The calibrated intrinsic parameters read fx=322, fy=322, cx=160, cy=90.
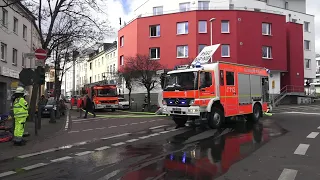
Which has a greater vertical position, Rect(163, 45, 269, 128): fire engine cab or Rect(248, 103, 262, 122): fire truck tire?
Rect(163, 45, 269, 128): fire engine cab

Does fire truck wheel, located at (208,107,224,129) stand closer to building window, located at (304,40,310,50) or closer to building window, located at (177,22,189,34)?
building window, located at (177,22,189,34)

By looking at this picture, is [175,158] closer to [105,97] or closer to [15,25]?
[15,25]

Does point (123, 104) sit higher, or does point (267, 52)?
point (267, 52)

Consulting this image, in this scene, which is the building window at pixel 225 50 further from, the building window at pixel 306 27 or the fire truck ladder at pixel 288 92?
the building window at pixel 306 27

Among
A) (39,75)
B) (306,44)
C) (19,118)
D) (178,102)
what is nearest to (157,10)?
(306,44)

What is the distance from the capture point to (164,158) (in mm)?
7680

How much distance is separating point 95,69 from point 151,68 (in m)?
43.0

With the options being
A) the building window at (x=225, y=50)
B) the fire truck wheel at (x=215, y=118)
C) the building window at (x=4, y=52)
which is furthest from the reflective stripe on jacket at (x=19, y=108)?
the building window at (x=225, y=50)

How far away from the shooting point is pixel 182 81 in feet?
44.5

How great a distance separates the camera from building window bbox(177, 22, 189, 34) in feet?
126

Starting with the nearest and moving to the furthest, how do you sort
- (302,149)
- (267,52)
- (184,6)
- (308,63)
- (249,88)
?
(302,149)
(249,88)
(267,52)
(184,6)
(308,63)

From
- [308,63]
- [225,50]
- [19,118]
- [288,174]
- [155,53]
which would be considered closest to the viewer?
[288,174]

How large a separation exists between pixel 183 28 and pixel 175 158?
1271 inches

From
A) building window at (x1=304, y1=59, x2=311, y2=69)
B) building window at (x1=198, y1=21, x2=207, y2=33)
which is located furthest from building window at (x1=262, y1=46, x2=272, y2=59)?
building window at (x1=304, y1=59, x2=311, y2=69)
